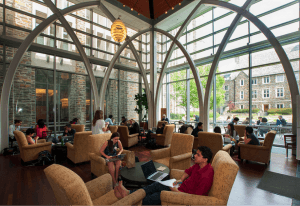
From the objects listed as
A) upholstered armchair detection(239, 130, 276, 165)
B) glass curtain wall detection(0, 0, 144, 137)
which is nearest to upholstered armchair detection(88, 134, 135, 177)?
upholstered armchair detection(239, 130, 276, 165)

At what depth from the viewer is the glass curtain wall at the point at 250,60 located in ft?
21.4

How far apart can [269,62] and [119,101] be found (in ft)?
29.9

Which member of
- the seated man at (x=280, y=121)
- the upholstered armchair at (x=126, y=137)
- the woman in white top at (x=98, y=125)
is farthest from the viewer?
the seated man at (x=280, y=121)

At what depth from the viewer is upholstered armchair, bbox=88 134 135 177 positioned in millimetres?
3076

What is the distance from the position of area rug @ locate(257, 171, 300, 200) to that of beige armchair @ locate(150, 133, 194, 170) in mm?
1572

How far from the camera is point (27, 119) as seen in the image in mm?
7191

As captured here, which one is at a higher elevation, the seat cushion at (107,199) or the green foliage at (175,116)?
the green foliage at (175,116)

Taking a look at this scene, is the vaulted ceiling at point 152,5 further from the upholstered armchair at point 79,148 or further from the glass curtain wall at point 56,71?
the upholstered armchair at point 79,148

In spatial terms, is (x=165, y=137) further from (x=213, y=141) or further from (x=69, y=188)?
(x=69, y=188)

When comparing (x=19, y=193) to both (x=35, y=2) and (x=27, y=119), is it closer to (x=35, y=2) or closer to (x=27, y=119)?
(x=27, y=119)

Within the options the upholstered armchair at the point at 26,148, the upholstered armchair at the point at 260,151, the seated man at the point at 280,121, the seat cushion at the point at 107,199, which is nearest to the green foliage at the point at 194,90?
the seated man at the point at 280,121

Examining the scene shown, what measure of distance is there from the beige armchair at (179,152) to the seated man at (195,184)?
1.17m

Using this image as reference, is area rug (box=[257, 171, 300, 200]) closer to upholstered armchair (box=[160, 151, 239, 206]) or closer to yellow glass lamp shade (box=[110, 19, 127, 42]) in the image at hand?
upholstered armchair (box=[160, 151, 239, 206])

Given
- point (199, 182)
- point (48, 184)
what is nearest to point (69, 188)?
point (199, 182)
